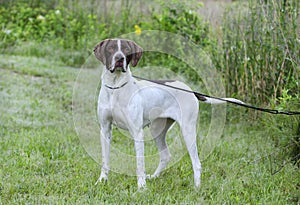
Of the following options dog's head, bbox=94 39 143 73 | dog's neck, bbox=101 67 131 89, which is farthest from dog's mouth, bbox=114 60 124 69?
dog's neck, bbox=101 67 131 89

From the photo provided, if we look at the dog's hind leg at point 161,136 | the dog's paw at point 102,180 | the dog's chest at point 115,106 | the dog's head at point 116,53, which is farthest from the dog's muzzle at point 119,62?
the dog's paw at point 102,180

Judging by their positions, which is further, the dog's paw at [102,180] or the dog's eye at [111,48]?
the dog's paw at [102,180]

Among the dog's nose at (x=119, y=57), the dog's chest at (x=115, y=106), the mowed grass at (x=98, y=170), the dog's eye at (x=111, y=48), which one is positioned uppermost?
the dog's eye at (x=111, y=48)

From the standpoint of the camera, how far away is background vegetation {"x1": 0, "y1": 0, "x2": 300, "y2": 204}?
13.1ft

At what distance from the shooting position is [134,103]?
389cm

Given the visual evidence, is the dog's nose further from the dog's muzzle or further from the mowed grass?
the mowed grass

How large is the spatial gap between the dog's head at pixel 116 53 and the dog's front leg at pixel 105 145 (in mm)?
505

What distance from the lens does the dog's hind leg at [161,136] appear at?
4.30 meters

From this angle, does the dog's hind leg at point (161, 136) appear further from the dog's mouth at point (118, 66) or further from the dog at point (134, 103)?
the dog's mouth at point (118, 66)

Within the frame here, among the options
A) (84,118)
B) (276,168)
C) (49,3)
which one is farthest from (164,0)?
(276,168)

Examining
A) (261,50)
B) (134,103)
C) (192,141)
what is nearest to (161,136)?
(192,141)

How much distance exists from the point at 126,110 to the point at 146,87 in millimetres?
284

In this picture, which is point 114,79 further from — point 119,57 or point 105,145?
point 105,145

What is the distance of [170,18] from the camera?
8125mm
